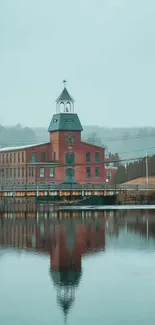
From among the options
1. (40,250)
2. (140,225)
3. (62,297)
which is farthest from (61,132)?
(62,297)

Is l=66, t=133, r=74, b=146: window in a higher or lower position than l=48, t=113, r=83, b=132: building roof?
lower

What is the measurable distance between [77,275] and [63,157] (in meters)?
67.8

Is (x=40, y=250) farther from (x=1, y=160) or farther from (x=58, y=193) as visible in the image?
(x=1, y=160)

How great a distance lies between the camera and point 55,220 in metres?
61.0

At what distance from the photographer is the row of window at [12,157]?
331ft

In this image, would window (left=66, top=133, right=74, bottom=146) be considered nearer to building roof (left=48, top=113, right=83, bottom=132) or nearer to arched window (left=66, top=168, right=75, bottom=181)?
building roof (left=48, top=113, right=83, bottom=132)

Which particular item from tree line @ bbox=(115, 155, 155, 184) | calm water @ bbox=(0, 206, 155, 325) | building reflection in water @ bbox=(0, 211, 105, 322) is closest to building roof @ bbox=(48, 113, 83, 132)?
tree line @ bbox=(115, 155, 155, 184)

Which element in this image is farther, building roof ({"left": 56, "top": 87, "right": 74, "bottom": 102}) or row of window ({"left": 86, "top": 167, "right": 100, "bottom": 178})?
building roof ({"left": 56, "top": 87, "right": 74, "bottom": 102})

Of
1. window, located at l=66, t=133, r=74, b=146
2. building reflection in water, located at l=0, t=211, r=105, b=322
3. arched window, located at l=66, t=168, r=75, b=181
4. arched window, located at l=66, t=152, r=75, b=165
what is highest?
window, located at l=66, t=133, r=74, b=146

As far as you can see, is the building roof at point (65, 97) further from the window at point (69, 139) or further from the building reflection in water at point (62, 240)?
the building reflection in water at point (62, 240)

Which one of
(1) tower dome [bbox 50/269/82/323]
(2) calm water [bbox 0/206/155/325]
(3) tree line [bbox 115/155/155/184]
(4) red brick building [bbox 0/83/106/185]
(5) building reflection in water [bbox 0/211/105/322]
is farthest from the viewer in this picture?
(3) tree line [bbox 115/155/155/184]

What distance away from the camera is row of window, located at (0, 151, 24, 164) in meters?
101

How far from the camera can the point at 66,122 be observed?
3910 inches

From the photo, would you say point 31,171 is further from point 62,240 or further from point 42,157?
point 62,240
